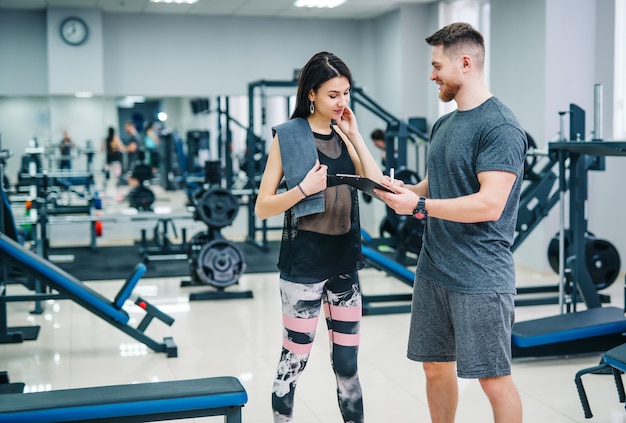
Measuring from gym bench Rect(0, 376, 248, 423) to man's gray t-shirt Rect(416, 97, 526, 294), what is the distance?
0.86 meters

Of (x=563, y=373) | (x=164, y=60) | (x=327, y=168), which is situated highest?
(x=164, y=60)

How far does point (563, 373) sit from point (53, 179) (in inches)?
280

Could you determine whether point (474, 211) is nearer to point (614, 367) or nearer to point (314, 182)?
point (314, 182)

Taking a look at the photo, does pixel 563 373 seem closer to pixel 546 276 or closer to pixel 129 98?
pixel 546 276

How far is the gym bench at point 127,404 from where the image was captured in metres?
2.59

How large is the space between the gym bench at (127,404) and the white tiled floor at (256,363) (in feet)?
3.35

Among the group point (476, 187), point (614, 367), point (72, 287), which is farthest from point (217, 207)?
point (476, 187)

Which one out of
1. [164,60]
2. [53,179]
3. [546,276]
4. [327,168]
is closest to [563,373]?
[327,168]

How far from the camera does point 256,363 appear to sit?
475 cm

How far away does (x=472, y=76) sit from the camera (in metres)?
2.51

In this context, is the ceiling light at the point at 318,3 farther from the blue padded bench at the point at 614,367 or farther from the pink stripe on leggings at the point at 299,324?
the pink stripe on leggings at the point at 299,324

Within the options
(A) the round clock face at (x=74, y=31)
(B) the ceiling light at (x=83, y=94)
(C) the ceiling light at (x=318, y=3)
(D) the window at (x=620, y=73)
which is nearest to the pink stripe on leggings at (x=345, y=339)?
(D) the window at (x=620, y=73)

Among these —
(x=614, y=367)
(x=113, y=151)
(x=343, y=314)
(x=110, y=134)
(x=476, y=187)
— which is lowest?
(x=614, y=367)

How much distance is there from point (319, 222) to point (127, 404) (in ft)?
2.90
